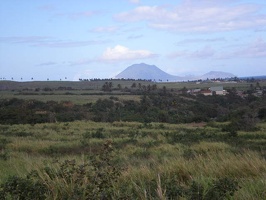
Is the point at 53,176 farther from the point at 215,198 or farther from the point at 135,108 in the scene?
the point at 135,108

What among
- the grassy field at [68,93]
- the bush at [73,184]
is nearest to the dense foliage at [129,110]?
the grassy field at [68,93]

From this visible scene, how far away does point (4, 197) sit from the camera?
396 cm

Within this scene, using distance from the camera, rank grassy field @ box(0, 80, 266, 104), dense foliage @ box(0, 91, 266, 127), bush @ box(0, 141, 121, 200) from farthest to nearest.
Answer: grassy field @ box(0, 80, 266, 104), dense foliage @ box(0, 91, 266, 127), bush @ box(0, 141, 121, 200)

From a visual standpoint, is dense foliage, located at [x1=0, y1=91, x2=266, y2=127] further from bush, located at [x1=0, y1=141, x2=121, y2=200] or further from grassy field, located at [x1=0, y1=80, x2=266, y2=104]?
bush, located at [x1=0, y1=141, x2=121, y2=200]

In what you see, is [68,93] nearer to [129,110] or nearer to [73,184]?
[129,110]

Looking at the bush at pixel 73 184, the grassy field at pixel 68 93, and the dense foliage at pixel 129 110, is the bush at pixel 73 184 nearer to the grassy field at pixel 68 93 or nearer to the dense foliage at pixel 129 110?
the dense foliage at pixel 129 110

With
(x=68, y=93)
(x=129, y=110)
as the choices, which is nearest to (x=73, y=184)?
(x=129, y=110)

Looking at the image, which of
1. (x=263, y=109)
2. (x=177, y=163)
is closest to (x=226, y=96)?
(x=263, y=109)

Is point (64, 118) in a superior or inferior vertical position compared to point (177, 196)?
inferior

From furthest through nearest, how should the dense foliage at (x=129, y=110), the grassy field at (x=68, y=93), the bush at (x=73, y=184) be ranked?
the grassy field at (x=68, y=93) → the dense foliage at (x=129, y=110) → the bush at (x=73, y=184)

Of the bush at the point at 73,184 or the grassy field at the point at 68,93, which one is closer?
the bush at the point at 73,184

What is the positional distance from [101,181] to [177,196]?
923mm

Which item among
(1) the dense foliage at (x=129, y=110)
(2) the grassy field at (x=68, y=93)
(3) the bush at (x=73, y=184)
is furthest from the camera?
(2) the grassy field at (x=68, y=93)

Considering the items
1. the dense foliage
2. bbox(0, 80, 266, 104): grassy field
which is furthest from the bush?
bbox(0, 80, 266, 104): grassy field
